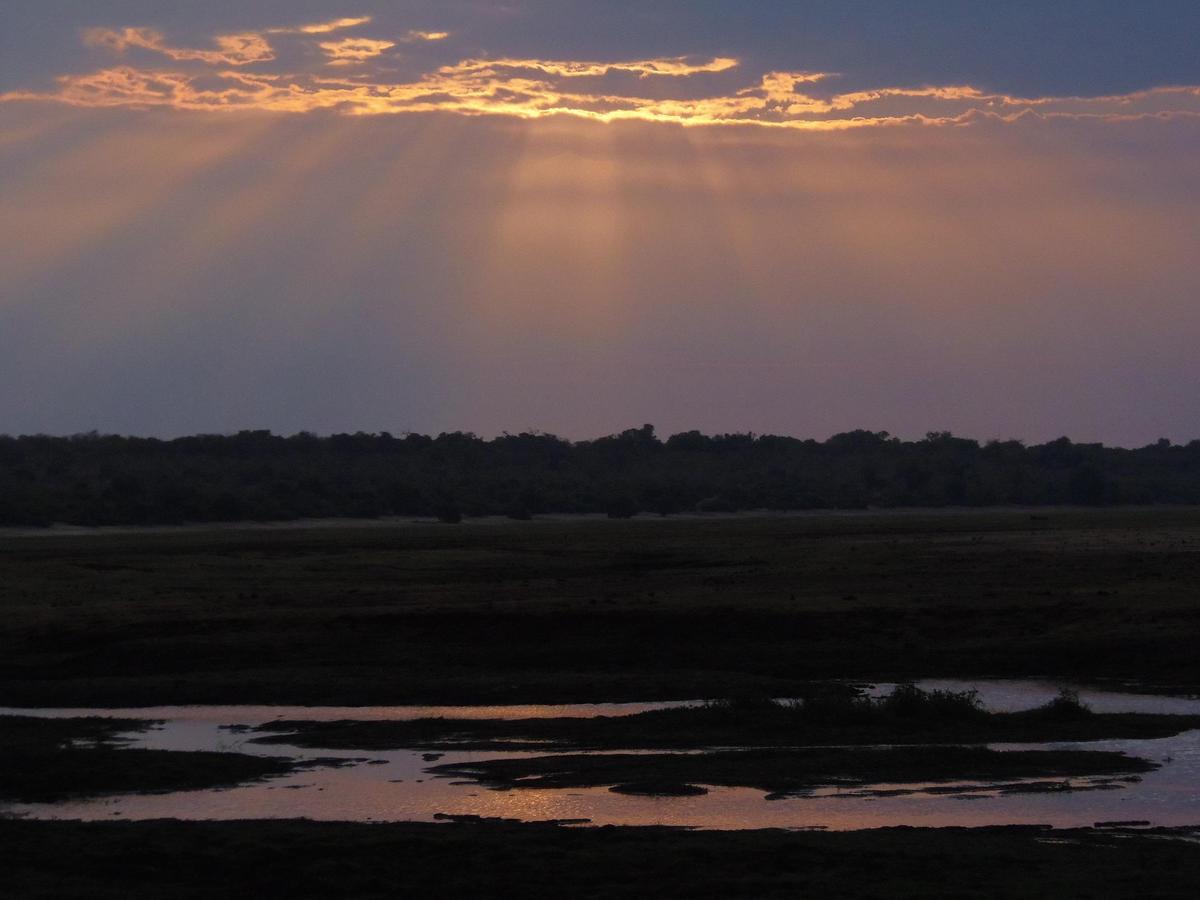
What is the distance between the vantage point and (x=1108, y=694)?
30109 millimetres

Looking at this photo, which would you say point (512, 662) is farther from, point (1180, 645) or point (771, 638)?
point (1180, 645)

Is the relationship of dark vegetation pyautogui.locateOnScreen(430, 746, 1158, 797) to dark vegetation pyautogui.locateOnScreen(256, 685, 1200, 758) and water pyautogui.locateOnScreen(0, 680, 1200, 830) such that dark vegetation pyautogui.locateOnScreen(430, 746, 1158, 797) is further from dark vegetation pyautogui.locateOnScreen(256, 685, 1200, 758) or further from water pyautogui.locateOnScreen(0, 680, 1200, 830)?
dark vegetation pyautogui.locateOnScreen(256, 685, 1200, 758)

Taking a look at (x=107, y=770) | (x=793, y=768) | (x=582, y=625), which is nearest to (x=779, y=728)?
(x=793, y=768)

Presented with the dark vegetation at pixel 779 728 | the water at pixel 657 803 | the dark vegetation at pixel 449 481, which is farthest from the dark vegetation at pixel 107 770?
the dark vegetation at pixel 449 481

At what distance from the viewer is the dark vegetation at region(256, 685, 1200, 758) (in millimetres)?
24391

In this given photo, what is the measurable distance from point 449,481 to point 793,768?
13505 centimetres

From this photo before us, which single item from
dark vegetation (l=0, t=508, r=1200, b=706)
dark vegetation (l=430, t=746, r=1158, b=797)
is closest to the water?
dark vegetation (l=430, t=746, r=1158, b=797)

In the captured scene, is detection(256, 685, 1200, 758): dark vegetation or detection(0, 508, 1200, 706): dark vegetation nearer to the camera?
detection(256, 685, 1200, 758): dark vegetation

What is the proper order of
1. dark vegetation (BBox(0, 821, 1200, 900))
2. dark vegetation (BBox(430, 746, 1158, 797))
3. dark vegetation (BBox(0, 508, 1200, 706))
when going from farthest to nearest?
dark vegetation (BBox(0, 508, 1200, 706))
dark vegetation (BBox(430, 746, 1158, 797))
dark vegetation (BBox(0, 821, 1200, 900))

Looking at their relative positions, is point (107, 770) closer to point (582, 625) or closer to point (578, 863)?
point (578, 863)

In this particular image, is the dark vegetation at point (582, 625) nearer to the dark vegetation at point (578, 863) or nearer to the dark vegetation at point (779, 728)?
the dark vegetation at point (779, 728)

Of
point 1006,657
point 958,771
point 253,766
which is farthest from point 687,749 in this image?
point 1006,657

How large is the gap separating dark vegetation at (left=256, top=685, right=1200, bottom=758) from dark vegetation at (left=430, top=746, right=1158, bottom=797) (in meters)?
1.26

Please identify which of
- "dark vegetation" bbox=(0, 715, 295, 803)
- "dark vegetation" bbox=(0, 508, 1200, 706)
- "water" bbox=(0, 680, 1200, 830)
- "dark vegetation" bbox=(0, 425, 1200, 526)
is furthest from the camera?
"dark vegetation" bbox=(0, 425, 1200, 526)
